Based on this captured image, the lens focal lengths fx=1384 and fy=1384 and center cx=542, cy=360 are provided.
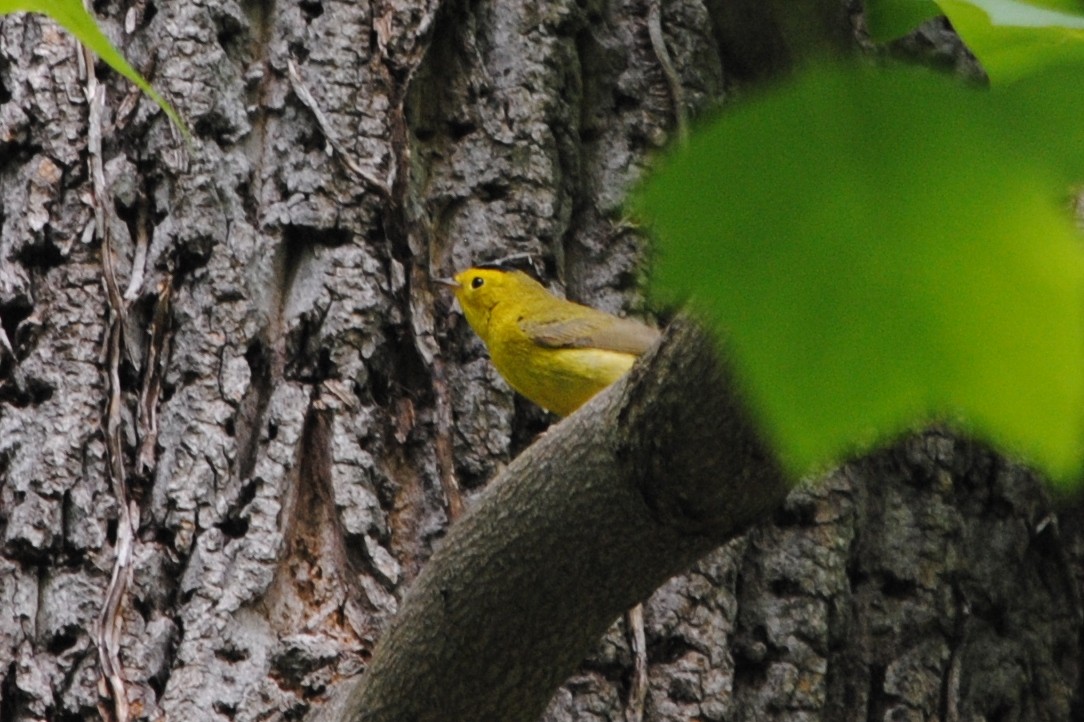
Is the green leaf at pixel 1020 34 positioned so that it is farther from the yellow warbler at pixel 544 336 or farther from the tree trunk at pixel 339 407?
the yellow warbler at pixel 544 336

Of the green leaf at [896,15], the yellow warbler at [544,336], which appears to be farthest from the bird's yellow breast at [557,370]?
the green leaf at [896,15]

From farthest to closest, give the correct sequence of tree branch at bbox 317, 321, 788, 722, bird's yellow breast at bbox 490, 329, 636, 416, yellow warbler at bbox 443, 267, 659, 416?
1. bird's yellow breast at bbox 490, 329, 636, 416
2. yellow warbler at bbox 443, 267, 659, 416
3. tree branch at bbox 317, 321, 788, 722

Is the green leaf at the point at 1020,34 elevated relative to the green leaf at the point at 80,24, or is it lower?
lower

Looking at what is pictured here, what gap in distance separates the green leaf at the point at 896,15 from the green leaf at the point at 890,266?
0.79 ft

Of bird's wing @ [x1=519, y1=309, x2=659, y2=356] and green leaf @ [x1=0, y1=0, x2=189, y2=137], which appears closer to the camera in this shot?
green leaf @ [x1=0, y1=0, x2=189, y2=137]

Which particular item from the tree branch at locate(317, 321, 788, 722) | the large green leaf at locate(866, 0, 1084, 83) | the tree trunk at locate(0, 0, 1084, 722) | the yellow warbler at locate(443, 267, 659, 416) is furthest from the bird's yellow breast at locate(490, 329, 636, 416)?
the large green leaf at locate(866, 0, 1084, 83)

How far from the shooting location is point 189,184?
3025 millimetres

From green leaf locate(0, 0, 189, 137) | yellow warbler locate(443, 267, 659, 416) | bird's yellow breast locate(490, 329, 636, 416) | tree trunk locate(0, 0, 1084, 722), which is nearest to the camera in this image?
green leaf locate(0, 0, 189, 137)

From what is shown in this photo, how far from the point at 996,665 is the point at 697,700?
2.53ft

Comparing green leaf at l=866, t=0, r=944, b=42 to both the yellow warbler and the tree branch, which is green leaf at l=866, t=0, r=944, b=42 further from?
the yellow warbler

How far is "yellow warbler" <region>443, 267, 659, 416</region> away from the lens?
3289mm

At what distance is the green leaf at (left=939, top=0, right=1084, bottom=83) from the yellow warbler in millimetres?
2683

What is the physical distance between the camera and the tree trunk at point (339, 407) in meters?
2.73

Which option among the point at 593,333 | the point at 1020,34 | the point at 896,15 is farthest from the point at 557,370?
the point at 1020,34
